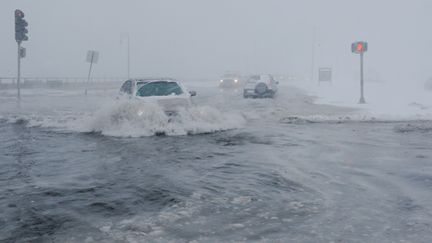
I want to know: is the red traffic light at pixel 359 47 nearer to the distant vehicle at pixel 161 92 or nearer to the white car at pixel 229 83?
the distant vehicle at pixel 161 92

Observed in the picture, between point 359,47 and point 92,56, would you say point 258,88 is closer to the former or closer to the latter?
point 359,47

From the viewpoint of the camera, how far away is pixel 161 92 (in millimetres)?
13680

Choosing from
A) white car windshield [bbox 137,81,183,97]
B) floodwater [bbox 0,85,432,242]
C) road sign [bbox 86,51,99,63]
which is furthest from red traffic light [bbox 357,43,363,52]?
road sign [bbox 86,51,99,63]

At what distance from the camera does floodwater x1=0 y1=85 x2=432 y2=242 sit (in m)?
4.89

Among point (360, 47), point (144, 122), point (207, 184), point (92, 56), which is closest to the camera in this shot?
point (207, 184)

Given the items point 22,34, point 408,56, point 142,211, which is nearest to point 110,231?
point 142,211

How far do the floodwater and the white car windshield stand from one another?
0.63m

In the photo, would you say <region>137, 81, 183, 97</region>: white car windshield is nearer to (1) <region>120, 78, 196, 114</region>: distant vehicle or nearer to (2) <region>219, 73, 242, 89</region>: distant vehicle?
(1) <region>120, 78, 196, 114</region>: distant vehicle

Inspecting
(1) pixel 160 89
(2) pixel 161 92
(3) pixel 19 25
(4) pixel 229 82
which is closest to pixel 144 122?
(2) pixel 161 92

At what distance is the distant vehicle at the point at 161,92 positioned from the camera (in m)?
13.2

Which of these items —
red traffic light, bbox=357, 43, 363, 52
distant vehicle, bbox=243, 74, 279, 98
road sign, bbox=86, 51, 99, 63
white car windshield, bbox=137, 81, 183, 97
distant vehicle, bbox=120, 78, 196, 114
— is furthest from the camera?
road sign, bbox=86, 51, 99, 63

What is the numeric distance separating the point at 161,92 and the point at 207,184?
7.15 meters

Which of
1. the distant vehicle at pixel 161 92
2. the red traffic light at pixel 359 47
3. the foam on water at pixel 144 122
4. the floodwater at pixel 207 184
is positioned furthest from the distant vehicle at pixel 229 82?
the floodwater at pixel 207 184

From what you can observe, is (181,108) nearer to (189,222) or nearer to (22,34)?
(189,222)
